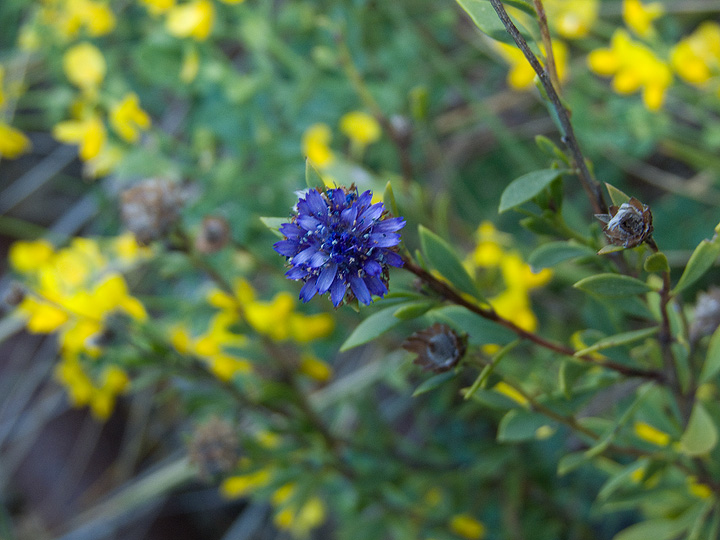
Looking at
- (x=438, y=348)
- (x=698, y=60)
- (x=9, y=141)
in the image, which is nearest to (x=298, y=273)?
(x=438, y=348)

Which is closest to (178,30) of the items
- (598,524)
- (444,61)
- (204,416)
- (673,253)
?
(444,61)

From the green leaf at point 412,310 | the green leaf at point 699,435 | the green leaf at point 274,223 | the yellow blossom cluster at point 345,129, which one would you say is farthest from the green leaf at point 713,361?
the yellow blossom cluster at point 345,129

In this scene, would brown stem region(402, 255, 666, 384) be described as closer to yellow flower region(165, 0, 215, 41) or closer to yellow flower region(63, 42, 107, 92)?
yellow flower region(165, 0, 215, 41)

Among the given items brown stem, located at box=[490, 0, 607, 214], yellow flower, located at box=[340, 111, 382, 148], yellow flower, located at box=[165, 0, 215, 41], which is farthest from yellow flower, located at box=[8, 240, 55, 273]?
brown stem, located at box=[490, 0, 607, 214]

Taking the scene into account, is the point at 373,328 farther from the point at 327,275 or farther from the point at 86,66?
the point at 86,66

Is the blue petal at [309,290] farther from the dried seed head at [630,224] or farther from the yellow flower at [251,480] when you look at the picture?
the yellow flower at [251,480]
